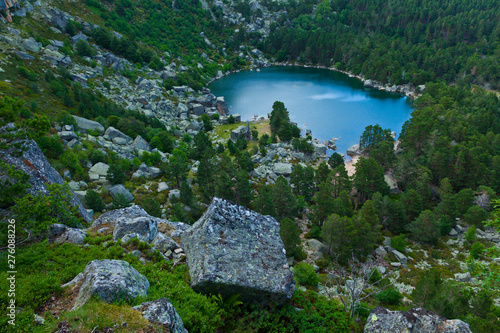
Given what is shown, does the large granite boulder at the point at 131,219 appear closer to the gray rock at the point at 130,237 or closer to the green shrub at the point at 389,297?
the gray rock at the point at 130,237

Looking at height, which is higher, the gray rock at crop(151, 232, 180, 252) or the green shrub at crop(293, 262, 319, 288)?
the gray rock at crop(151, 232, 180, 252)

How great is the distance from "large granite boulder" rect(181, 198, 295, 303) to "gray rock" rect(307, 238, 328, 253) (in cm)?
2324

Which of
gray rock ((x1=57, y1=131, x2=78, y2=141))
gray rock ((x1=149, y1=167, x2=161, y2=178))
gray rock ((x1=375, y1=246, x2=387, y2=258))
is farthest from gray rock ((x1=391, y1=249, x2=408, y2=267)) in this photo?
gray rock ((x1=57, y1=131, x2=78, y2=141))

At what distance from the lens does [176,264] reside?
49.3ft

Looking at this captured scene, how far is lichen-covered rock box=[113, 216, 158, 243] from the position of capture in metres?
17.2

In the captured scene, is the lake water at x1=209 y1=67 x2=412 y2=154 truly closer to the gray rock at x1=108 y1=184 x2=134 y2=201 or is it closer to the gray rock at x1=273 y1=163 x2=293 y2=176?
the gray rock at x1=273 y1=163 x2=293 y2=176

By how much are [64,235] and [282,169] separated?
46.3 meters

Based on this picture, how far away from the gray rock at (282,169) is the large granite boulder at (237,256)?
138 ft

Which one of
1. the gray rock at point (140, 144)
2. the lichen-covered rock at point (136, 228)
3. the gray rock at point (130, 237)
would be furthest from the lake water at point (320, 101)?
the gray rock at point (130, 237)

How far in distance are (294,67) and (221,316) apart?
509 feet

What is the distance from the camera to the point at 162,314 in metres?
9.67

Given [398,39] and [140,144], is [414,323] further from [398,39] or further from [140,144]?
[398,39]

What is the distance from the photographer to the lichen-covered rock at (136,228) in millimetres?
17234

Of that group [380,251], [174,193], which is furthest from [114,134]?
[380,251]
